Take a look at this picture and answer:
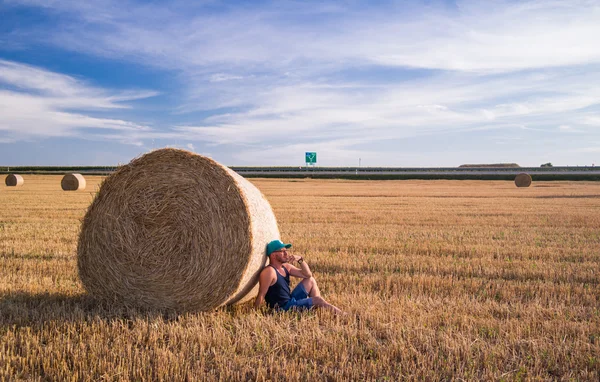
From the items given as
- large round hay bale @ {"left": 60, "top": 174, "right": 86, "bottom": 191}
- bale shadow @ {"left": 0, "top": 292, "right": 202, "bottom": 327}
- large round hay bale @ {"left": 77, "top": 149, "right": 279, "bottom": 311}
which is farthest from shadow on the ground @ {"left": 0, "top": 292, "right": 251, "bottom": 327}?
large round hay bale @ {"left": 60, "top": 174, "right": 86, "bottom": 191}

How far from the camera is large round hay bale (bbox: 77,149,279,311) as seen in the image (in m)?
6.05

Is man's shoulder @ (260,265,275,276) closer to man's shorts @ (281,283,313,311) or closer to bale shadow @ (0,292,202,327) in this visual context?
man's shorts @ (281,283,313,311)

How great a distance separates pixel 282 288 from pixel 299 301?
26 centimetres

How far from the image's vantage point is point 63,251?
32.1ft

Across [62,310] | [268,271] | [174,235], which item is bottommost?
[62,310]

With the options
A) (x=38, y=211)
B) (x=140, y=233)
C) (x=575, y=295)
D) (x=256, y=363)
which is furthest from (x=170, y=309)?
(x=38, y=211)

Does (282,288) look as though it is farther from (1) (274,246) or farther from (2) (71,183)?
(2) (71,183)

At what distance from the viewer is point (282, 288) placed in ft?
19.9

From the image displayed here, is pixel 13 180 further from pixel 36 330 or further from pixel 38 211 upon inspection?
pixel 36 330

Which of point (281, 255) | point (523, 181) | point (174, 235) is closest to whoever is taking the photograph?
point (281, 255)

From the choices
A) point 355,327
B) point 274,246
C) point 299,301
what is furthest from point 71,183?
point 355,327

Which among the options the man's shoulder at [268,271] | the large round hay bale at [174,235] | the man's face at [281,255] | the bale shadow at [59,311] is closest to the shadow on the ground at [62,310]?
the bale shadow at [59,311]

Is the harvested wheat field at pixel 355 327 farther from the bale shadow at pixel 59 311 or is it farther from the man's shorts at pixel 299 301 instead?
the man's shorts at pixel 299 301

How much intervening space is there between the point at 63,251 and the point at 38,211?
9000 mm
